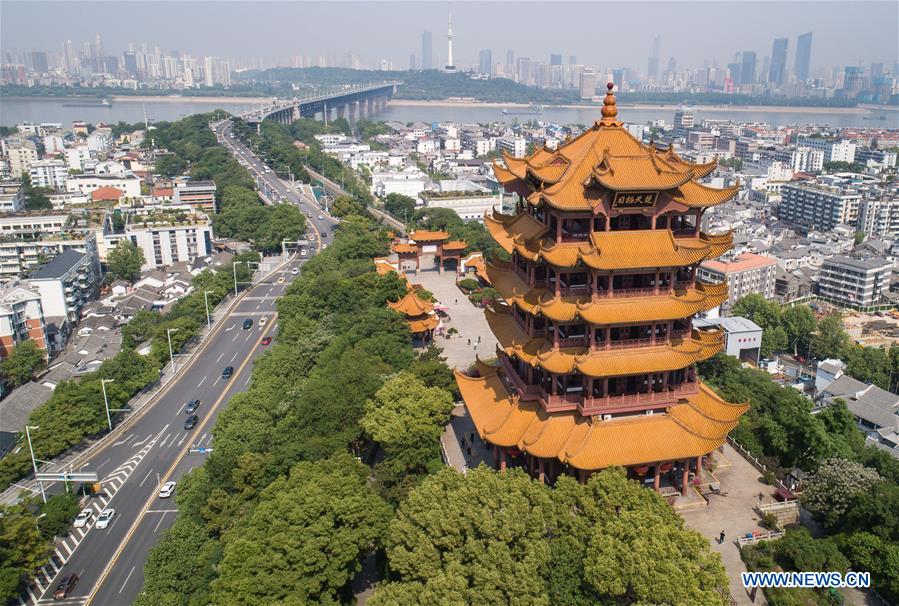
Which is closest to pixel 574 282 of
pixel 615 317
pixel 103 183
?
pixel 615 317

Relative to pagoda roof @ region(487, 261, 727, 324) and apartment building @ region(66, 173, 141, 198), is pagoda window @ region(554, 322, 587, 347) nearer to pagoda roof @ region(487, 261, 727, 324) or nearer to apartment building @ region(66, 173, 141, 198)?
pagoda roof @ region(487, 261, 727, 324)

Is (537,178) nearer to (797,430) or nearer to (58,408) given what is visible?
(797,430)

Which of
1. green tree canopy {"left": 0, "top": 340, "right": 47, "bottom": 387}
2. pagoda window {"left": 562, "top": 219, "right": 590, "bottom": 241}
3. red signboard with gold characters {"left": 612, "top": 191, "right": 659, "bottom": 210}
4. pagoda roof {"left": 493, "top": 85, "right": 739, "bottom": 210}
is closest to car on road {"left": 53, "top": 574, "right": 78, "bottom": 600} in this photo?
green tree canopy {"left": 0, "top": 340, "right": 47, "bottom": 387}

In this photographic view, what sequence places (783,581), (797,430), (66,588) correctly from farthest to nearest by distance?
(66,588) → (797,430) → (783,581)

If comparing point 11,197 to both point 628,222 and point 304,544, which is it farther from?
point 628,222

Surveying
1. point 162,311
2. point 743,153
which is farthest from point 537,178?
point 743,153

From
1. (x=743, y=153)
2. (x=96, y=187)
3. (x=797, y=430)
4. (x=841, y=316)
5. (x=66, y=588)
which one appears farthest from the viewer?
(x=743, y=153)
